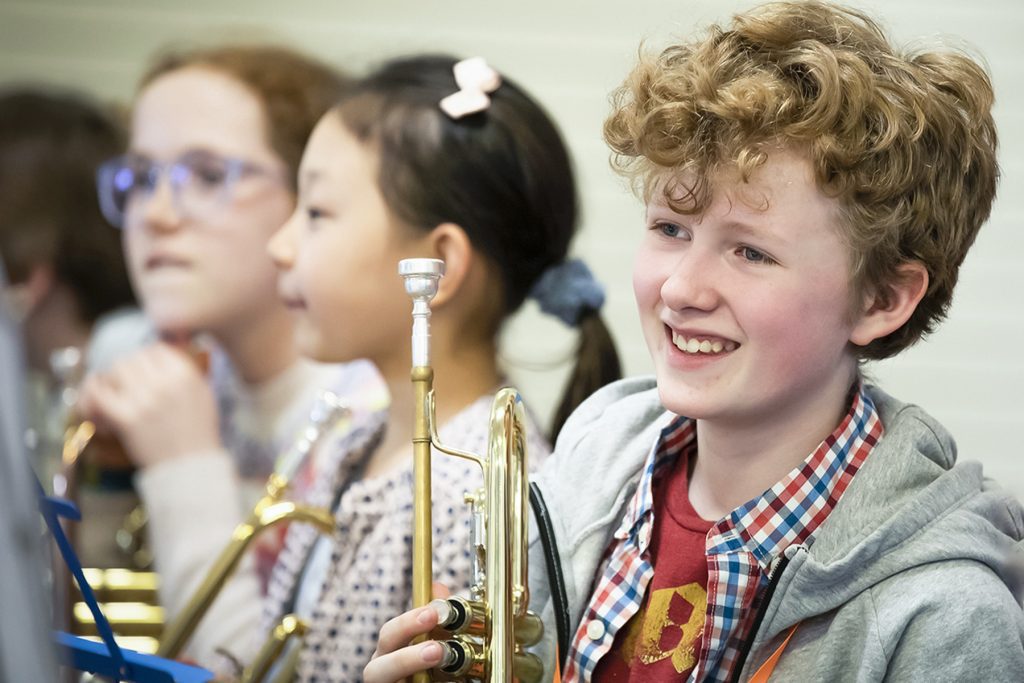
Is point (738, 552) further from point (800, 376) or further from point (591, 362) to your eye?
point (591, 362)

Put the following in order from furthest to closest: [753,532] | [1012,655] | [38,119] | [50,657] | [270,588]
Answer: [38,119] → [270,588] → [753,532] → [1012,655] → [50,657]

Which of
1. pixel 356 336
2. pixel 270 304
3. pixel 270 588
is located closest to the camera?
pixel 356 336

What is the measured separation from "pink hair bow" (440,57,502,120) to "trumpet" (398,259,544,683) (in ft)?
2.20

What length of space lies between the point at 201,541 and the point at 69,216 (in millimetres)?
1086

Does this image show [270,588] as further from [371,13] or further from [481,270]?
[371,13]

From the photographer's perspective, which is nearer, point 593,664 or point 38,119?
point 593,664

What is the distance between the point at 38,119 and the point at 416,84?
1.63m

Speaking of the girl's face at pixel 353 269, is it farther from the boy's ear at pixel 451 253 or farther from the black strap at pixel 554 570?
the black strap at pixel 554 570

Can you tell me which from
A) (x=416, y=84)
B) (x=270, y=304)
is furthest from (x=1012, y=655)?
(x=270, y=304)

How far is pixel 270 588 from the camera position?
85.9 inches

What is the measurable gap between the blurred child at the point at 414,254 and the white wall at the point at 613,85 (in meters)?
1.10

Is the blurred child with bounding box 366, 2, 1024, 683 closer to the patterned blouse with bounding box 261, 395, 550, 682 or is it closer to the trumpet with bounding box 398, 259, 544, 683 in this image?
the trumpet with bounding box 398, 259, 544, 683

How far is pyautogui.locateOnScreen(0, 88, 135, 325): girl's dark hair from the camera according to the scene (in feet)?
10.2

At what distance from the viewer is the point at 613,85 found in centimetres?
326
